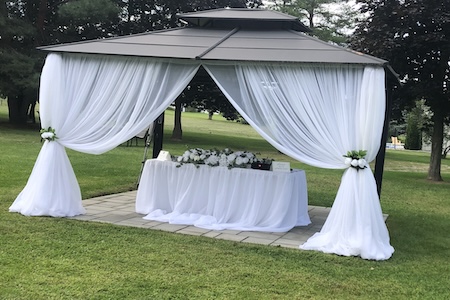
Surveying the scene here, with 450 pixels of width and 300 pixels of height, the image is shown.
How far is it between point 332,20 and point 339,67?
2125 centimetres

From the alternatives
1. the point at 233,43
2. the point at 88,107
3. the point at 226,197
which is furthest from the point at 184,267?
the point at 233,43

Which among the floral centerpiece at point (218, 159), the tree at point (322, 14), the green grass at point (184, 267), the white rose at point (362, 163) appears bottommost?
the green grass at point (184, 267)

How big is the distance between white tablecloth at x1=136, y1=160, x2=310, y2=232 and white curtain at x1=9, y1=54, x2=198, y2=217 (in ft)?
3.25

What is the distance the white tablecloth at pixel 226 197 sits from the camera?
673cm

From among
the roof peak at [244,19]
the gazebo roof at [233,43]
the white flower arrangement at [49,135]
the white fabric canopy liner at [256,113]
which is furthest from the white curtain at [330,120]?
the white flower arrangement at [49,135]

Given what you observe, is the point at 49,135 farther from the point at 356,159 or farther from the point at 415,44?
the point at 415,44

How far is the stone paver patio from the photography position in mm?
6102

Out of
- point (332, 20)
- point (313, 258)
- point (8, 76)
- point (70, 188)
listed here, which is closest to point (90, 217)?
point (70, 188)

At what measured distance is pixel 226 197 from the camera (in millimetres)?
6906

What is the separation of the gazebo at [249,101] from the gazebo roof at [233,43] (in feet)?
0.09

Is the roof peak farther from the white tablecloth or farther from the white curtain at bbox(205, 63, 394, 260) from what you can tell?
the white tablecloth

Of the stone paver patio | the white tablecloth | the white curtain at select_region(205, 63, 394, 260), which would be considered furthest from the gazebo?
the white tablecloth

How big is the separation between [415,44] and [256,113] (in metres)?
9.16

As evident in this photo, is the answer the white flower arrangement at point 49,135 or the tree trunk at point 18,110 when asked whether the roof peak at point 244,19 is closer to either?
the white flower arrangement at point 49,135
